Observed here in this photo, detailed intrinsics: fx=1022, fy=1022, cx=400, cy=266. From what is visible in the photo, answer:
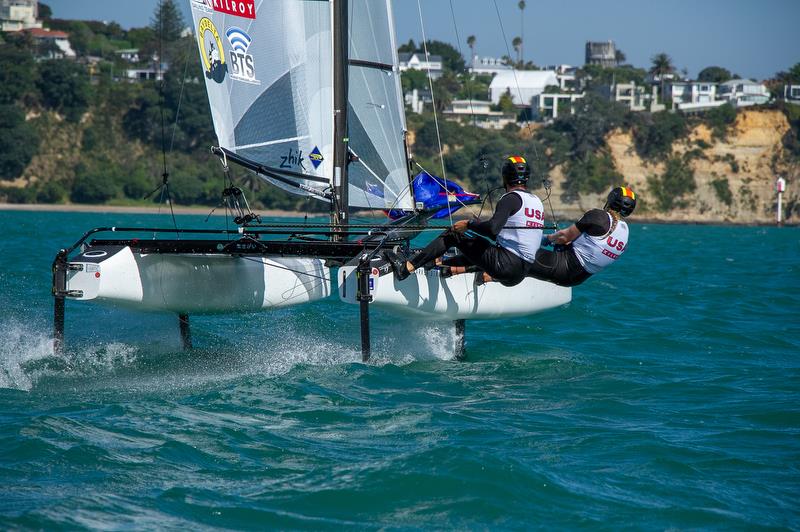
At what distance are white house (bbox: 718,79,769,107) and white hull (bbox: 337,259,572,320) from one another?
8241 cm

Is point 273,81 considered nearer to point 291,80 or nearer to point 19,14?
point 291,80

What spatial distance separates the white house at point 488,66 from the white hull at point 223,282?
380 ft

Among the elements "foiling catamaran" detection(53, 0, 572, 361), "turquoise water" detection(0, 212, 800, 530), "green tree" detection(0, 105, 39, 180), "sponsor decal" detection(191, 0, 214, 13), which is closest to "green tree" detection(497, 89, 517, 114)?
"green tree" detection(0, 105, 39, 180)

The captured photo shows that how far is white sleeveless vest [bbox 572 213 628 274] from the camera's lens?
777 cm

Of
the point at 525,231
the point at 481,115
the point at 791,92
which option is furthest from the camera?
the point at 481,115

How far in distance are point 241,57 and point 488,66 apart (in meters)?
124

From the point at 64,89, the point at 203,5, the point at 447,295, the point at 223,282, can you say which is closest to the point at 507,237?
the point at 447,295

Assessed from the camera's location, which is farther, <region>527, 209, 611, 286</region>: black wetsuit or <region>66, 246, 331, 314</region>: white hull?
<region>66, 246, 331, 314</region>: white hull

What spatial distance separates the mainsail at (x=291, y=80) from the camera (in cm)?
969

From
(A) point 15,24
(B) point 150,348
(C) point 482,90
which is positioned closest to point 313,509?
(B) point 150,348

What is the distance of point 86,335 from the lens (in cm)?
930

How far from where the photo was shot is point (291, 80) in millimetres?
9898

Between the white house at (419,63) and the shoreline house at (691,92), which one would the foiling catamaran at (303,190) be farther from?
the white house at (419,63)

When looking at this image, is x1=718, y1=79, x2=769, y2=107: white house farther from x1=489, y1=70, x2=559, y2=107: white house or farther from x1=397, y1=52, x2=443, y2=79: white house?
x1=397, y1=52, x2=443, y2=79: white house
